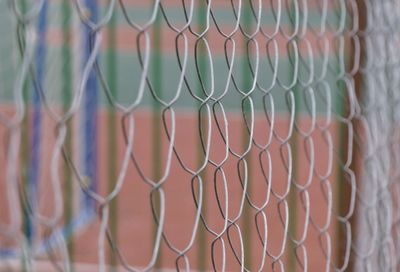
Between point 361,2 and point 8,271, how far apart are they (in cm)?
202

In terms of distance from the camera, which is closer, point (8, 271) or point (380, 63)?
point (380, 63)

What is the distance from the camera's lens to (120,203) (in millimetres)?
5652

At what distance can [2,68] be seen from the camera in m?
5.68

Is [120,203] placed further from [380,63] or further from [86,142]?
[380,63]

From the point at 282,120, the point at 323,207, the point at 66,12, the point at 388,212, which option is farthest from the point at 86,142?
the point at 388,212

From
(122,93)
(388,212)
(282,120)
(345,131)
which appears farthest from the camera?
(122,93)

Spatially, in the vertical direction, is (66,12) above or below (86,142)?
above

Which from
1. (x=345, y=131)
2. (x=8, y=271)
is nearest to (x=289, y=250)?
(x=345, y=131)

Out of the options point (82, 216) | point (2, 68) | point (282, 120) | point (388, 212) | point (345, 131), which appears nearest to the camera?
point (388, 212)

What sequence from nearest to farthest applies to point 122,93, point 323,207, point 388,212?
point 388,212 < point 323,207 < point 122,93

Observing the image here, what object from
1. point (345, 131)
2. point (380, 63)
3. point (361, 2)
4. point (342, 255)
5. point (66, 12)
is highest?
point (66, 12)

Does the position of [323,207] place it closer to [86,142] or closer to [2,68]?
[86,142]

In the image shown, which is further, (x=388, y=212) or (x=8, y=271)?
(x=8, y=271)

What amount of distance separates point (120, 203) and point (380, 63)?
3.74m
